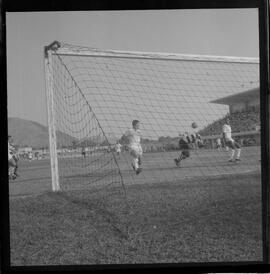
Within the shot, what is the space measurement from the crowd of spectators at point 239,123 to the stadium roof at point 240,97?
3.8 inches

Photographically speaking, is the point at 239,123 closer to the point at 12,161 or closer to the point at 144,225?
the point at 144,225

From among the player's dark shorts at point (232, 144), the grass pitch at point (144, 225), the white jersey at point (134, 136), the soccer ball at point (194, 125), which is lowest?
the grass pitch at point (144, 225)

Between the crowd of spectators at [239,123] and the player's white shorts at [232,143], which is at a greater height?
the crowd of spectators at [239,123]

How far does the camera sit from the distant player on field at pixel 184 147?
479cm

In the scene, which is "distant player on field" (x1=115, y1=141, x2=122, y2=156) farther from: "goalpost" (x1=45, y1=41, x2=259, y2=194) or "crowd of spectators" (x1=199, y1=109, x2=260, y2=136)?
"crowd of spectators" (x1=199, y1=109, x2=260, y2=136)

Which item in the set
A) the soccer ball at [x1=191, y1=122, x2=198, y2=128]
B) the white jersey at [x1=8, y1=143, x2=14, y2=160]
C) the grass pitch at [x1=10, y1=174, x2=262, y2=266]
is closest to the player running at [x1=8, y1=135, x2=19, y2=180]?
the white jersey at [x1=8, y1=143, x2=14, y2=160]

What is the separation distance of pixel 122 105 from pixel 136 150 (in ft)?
1.21

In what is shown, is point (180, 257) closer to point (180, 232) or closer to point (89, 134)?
point (180, 232)

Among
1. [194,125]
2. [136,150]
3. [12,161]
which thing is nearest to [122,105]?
[136,150]

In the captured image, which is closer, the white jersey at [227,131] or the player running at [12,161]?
the player running at [12,161]

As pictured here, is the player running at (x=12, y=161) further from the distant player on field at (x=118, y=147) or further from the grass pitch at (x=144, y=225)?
the distant player on field at (x=118, y=147)

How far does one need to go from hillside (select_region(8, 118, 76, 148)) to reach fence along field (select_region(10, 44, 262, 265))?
9cm

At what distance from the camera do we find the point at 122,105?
15.6 feet

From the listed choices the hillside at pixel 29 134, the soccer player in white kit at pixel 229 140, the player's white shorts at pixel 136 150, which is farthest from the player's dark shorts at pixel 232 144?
the hillside at pixel 29 134
